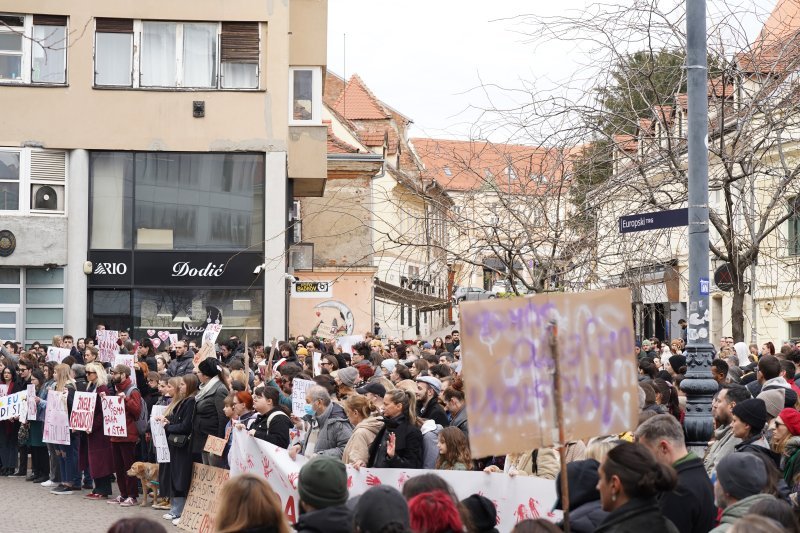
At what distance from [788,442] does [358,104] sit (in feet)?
166

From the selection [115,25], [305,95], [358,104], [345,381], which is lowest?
[345,381]

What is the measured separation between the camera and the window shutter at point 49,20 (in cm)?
3262

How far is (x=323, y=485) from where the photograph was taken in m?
6.08

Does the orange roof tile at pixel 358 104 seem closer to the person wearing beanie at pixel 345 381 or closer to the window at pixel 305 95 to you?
the window at pixel 305 95

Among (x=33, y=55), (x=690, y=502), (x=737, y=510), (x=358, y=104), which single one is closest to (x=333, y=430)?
(x=690, y=502)

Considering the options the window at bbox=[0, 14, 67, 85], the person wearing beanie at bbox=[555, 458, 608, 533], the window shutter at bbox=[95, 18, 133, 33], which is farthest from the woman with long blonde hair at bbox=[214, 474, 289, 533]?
the window shutter at bbox=[95, 18, 133, 33]

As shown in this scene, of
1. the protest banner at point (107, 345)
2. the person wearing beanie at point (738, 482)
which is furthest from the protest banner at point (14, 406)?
the person wearing beanie at point (738, 482)

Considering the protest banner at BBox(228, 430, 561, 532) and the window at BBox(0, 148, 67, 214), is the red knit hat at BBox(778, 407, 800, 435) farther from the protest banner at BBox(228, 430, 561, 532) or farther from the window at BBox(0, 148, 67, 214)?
the window at BBox(0, 148, 67, 214)

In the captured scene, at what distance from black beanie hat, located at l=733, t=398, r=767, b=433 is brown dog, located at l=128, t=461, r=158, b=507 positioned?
9730 mm

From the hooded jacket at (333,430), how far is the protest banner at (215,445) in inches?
86.5

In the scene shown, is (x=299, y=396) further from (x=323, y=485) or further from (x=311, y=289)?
(x=311, y=289)

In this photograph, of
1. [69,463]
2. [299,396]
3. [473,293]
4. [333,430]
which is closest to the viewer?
[333,430]

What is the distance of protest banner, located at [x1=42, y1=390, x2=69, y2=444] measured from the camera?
1766 cm

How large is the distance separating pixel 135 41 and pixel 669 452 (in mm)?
28516
